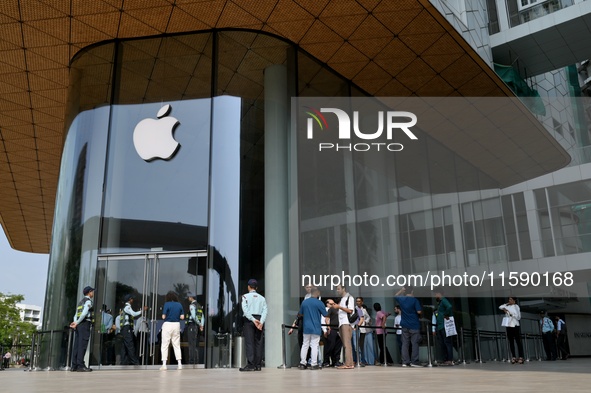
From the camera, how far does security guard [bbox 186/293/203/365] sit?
12375 mm

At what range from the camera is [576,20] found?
698 inches

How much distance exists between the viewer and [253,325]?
32.8ft

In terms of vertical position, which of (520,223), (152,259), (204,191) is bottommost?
(152,259)

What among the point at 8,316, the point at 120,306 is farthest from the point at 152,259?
the point at 8,316

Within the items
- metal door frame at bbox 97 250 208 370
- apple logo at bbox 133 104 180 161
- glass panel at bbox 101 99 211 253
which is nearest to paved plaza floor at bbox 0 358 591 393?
metal door frame at bbox 97 250 208 370

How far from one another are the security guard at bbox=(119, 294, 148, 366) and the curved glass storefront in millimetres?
174

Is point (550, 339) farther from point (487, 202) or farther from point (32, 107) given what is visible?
point (32, 107)

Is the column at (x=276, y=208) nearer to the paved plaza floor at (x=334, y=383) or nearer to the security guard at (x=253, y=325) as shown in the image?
the security guard at (x=253, y=325)

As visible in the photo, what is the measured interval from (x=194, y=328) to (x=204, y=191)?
3.14 meters

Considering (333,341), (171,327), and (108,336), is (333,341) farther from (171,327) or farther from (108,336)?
(108,336)

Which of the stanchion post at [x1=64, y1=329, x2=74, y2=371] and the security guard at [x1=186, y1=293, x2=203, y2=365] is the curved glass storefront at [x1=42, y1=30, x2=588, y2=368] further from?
the stanchion post at [x1=64, y1=329, x2=74, y2=371]

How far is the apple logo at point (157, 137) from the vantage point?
1417 cm

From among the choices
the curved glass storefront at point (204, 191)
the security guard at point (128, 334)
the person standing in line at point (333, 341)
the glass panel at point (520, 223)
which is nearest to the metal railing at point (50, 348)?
the curved glass storefront at point (204, 191)

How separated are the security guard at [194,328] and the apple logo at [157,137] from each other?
3.72 m
